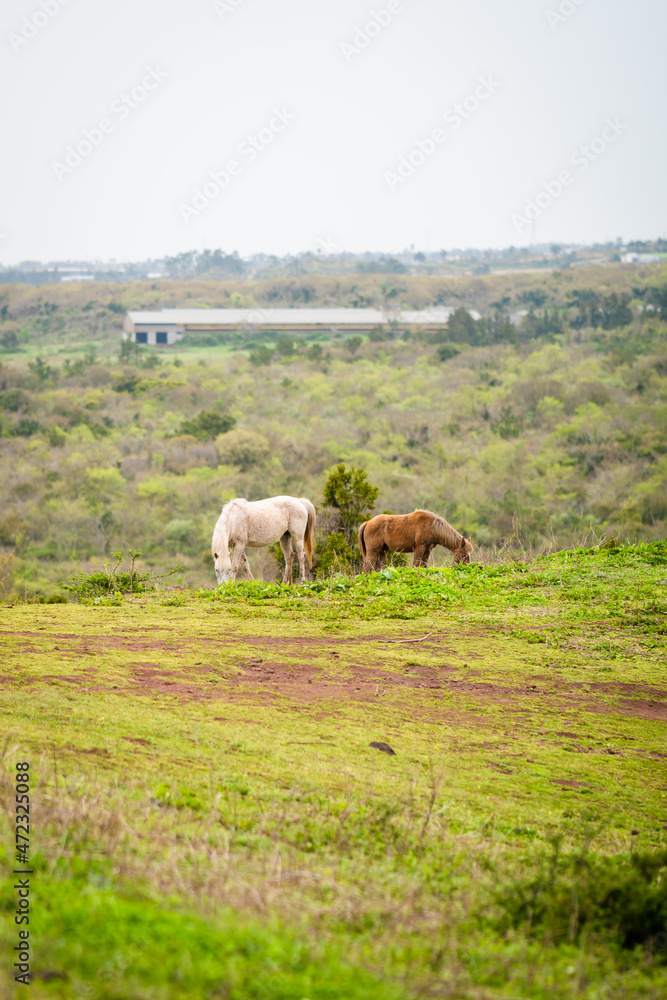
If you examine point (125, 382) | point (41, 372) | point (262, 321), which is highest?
point (262, 321)

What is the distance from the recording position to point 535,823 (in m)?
4.63

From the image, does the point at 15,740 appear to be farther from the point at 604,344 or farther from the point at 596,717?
the point at 604,344

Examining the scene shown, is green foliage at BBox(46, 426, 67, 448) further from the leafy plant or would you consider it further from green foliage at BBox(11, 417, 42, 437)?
the leafy plant

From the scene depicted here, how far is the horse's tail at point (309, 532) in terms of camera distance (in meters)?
Answer: 13.2

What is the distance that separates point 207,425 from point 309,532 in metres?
30.9

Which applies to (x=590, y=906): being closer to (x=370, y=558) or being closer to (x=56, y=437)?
(x=370, y=558)

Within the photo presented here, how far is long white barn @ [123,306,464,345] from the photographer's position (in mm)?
74250

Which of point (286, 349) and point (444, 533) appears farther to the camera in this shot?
point (286, 349)

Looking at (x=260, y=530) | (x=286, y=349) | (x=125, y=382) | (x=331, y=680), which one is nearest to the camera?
(x=331, y=680)

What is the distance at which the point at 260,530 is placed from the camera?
12305mm

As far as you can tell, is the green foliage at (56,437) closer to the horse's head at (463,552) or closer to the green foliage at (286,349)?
the green foliage at (286,349)

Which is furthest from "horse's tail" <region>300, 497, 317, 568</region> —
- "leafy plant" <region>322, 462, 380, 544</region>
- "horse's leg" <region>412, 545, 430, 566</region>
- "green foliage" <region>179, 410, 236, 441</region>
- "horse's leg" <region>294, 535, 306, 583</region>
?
"green foliage" <region>179, 410, 236, 441</region>

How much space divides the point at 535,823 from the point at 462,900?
1443mm

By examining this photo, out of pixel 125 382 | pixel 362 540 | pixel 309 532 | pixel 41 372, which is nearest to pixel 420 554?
pixel 362 540
